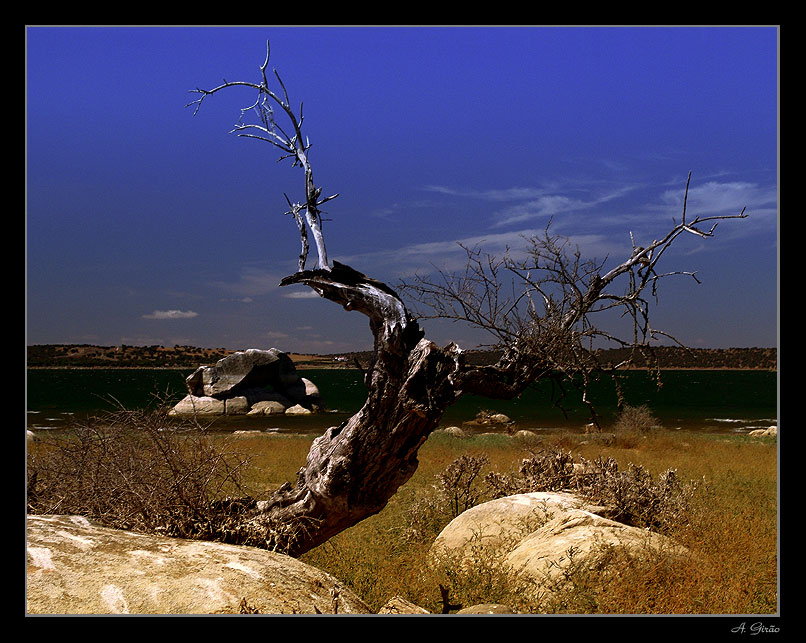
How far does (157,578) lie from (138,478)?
6.55 feet

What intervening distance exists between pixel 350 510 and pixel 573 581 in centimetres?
246

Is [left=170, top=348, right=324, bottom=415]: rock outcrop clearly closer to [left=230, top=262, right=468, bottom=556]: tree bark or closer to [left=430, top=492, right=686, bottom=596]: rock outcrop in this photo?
[left=430, top=492, right=686, bottom=596]: rock outcrop

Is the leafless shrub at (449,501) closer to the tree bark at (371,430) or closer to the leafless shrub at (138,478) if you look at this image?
the tree bark at (371,430)

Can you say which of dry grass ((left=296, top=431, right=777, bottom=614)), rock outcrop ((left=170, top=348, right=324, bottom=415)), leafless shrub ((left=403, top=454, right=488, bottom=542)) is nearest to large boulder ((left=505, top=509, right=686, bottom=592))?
dry grass ((left=296, top=431, right=777, bottom=614))

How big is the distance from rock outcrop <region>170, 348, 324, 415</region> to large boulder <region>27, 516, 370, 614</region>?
3656 cm

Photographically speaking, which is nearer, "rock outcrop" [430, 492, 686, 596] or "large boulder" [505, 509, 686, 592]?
"large boulder" [505, 509, 686, 592]

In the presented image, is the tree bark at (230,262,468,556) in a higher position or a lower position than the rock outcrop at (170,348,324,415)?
higher

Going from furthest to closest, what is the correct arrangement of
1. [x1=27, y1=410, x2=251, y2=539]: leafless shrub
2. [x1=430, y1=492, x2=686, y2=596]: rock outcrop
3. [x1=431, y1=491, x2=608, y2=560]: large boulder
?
[x1=431, y1=491, x2=608, y2=560]: large boulder → [x1=430, y1=492, x2=686, y2=596]: rock outcrop → [x1=27, y1=410, x2=251, y2=539]: leafless shrub

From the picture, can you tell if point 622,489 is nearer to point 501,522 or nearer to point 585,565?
point 501,522

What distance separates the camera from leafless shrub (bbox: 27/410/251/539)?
588 centimetres

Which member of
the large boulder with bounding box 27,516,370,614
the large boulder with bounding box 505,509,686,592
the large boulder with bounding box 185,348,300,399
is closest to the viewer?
the large boulder with bounding box 27,516,370,614

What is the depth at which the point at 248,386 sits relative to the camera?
4444 centimetres

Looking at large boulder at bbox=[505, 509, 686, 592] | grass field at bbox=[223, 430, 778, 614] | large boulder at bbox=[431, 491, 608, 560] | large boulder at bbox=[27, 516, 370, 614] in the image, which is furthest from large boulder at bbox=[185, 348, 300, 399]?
large boulder at bbox=[27, 516, 370, 614]
